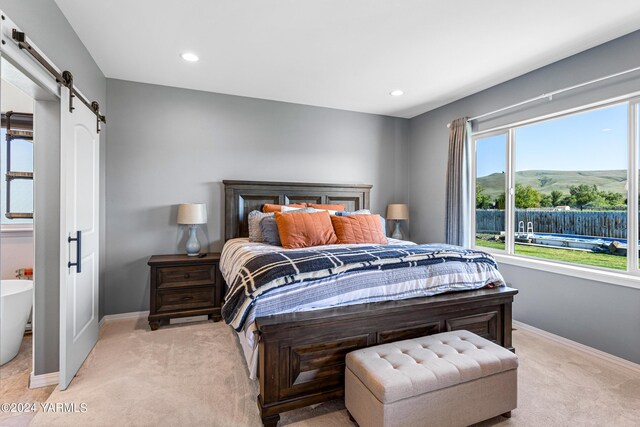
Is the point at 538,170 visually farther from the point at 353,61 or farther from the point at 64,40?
the point at 64,40

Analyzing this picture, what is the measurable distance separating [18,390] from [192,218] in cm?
185

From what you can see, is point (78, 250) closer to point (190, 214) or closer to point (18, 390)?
point (18, 390)

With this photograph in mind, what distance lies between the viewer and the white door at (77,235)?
82.5 inches

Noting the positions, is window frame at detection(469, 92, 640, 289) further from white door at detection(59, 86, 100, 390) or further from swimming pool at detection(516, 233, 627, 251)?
white door at detection(59, 86, 100, 390)

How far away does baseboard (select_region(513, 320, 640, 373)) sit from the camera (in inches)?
96.7

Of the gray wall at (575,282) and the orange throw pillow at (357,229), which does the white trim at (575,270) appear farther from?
the orange throw pillow at (357,229)

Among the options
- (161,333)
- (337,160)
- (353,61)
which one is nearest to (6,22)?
(353,61)

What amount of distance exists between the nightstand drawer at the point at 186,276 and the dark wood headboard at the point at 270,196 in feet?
1.87

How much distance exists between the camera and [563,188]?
3.09 meters

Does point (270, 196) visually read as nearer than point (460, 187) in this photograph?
No

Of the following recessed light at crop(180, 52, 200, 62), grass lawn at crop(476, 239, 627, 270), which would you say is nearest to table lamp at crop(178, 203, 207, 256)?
recessed light at crop(180, 52, 200, 62)

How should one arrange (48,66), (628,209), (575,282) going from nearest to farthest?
(48,66) → (628,209) → (575,282)

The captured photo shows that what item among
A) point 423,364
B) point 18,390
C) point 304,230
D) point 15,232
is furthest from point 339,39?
point 15,232

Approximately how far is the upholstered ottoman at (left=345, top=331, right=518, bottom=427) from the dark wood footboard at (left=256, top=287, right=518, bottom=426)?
124mm
